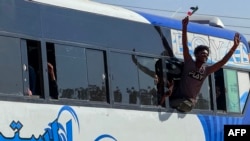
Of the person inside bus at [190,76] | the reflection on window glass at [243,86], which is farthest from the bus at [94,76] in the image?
the reflection on window glass at [243,86]

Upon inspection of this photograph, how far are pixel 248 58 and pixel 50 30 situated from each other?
5016mm

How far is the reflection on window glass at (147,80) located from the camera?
1065 centimetres

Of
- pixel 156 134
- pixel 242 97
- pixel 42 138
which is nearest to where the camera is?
pixel 42 138

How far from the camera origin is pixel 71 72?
943 centimetres

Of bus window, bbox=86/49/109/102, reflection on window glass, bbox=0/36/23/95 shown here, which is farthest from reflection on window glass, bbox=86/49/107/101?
reflection on window glass, bbox=0/36/23/95

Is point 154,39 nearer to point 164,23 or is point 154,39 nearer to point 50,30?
point 164,23

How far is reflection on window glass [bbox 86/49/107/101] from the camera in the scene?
9.73 meters

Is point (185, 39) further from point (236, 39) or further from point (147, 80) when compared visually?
point (236, 39)

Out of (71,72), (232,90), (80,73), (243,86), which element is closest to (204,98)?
(232,90)

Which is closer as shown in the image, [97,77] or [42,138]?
[42,138]

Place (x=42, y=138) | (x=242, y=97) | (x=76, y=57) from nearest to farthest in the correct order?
(x=42, y=138), (x=76, y=57), (x=242, y=97)

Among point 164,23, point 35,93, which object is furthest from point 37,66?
point 164,23

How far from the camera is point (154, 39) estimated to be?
36.6 ft

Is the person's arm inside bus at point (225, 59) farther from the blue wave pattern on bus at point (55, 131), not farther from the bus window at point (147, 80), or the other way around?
the blue wave pattern on bus at point (55, 131)
